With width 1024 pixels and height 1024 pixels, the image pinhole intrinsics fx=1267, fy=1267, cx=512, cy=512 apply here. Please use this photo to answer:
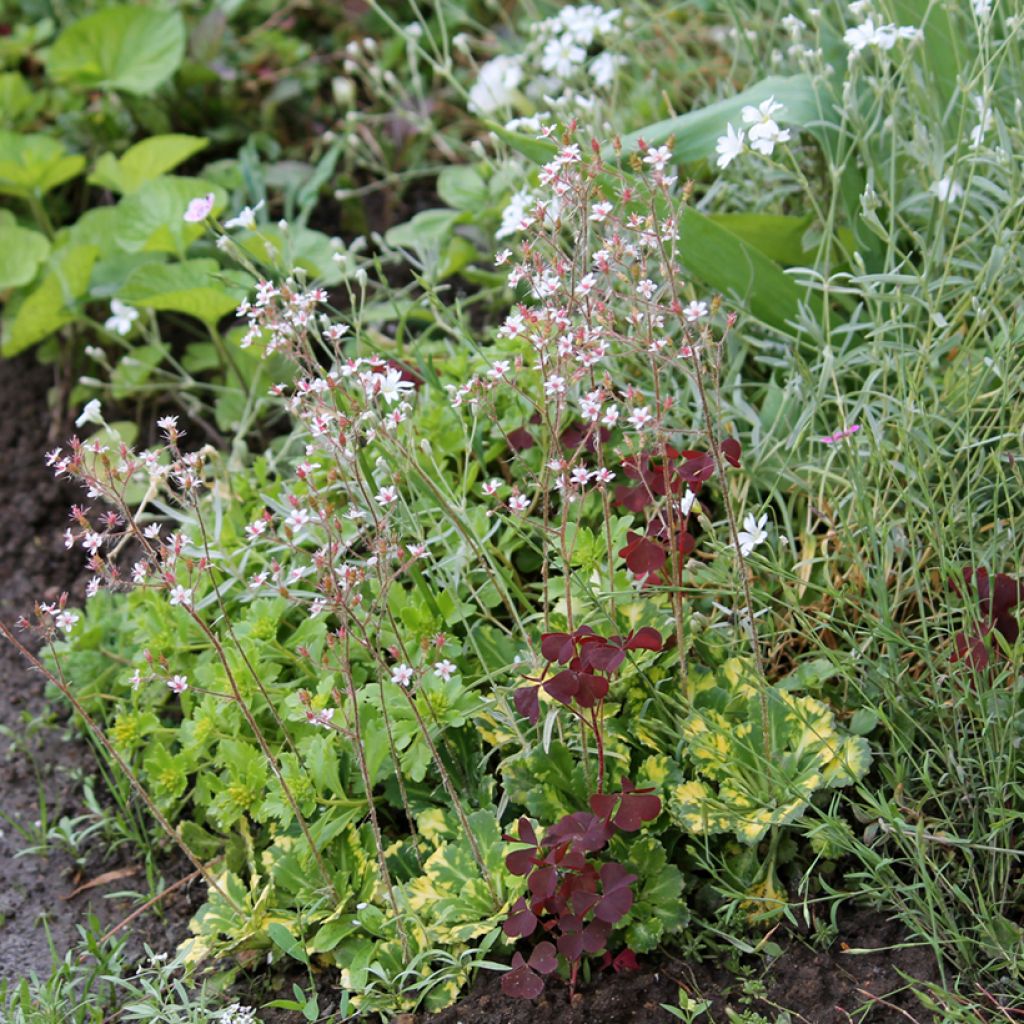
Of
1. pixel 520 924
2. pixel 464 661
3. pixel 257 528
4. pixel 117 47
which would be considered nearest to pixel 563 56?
pixel 117 47

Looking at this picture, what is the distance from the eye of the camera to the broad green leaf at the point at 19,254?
2795 millimetres

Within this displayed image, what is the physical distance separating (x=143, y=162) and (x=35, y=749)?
1.35 meters

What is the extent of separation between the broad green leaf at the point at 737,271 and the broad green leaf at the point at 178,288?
935 mm

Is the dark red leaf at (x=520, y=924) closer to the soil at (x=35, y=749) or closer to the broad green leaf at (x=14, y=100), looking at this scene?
the soil at (x=35, y=749)

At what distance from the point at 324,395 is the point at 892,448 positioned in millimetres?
779

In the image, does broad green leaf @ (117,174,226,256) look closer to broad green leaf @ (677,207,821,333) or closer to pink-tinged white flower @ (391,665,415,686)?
broad green leaf @ (677,207,821,333)

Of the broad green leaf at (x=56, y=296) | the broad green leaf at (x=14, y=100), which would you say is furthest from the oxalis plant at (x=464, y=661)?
the broad green leaf at (x=14, y=100)

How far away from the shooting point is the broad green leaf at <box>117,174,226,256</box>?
2670 mm

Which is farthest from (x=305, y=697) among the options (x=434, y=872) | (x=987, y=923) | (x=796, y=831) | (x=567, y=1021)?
(x=987, y=923)

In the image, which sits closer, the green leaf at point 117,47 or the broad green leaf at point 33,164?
the broad green leaf at point 33,164

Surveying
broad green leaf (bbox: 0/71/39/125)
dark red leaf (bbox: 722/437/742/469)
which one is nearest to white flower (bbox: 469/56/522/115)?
broad green leaf (bbox: 0/71/39/125)

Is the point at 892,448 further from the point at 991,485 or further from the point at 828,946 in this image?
the point at 828,946

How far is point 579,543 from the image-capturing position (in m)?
1.84

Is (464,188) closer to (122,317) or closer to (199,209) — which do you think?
(122,317)
